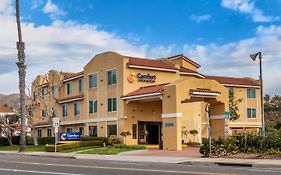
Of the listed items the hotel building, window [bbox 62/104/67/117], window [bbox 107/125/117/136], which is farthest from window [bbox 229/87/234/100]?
window [bbox 107/125/117/136]

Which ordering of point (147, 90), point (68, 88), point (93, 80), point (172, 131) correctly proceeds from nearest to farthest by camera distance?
point (172, 131), point (147, 90), point (93, 80), point (68, 88)

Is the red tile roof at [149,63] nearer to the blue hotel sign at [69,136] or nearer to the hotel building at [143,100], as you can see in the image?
the hotel building at [143,100]

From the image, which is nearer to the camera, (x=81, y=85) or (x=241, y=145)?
(x=241, y=145)

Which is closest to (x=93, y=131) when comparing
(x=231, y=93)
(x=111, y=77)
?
(x=111, y=77)

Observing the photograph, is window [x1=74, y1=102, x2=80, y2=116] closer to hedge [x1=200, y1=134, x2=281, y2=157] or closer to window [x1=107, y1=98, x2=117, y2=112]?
window [x1=107, y1=98, x2=117, y2=112]

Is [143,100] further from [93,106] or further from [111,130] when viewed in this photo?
[93,106]

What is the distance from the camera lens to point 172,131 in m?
39.0

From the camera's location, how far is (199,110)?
171 feet

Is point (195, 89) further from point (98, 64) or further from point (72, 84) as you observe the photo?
point (72, 84)

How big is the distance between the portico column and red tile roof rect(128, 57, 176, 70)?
904 centimetres

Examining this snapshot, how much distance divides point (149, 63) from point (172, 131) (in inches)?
452

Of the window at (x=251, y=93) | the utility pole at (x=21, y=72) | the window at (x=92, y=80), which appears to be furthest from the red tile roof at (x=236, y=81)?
the utility pole at (x=21, y=72)

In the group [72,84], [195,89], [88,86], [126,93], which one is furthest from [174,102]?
[72,84]

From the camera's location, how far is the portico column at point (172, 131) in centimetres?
3841
